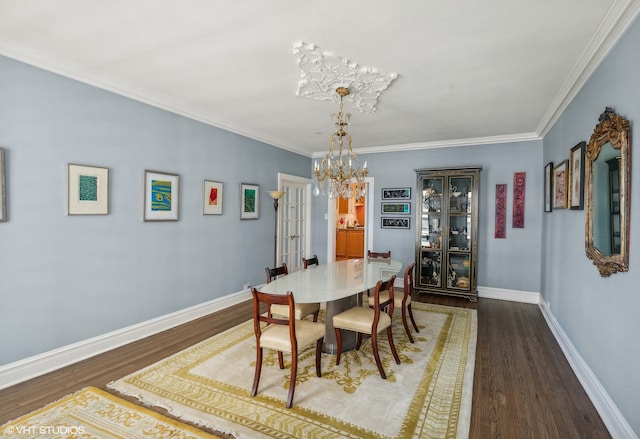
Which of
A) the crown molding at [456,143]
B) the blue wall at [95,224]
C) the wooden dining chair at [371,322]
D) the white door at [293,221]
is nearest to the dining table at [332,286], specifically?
the wooden dining chair at [371,322]

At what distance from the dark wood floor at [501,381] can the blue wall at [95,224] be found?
13.0 inches

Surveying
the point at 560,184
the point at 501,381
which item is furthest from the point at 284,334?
the point at 560,184

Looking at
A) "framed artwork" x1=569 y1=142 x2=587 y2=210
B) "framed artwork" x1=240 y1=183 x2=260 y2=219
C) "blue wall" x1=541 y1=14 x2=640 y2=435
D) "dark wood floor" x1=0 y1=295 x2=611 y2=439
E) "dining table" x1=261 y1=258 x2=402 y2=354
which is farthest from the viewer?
"framed artwork" x1=240 y1=183 x2=260 y2=219

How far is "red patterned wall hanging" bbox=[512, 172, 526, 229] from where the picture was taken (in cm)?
497

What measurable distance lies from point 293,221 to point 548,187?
4.02 meters

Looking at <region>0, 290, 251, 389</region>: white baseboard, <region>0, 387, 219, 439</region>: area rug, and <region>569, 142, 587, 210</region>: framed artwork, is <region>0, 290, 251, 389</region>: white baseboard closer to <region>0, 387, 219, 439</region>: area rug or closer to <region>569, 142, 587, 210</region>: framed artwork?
<region>0, 387, 219, 439</region>: area rug

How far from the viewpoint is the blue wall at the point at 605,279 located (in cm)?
184

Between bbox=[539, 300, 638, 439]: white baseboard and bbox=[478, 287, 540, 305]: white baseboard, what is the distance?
5.15 ft

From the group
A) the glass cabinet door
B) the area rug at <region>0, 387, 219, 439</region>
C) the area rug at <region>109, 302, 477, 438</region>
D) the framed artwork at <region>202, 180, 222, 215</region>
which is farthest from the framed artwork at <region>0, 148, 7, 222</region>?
the glass cabinet door

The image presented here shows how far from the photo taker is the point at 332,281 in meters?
3.09

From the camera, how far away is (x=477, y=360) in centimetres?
297

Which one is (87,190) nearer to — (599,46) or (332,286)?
(332,286)

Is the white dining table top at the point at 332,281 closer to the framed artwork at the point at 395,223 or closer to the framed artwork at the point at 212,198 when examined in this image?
the framed artwork at the point at 212,198

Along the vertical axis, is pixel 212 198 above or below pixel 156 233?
above
